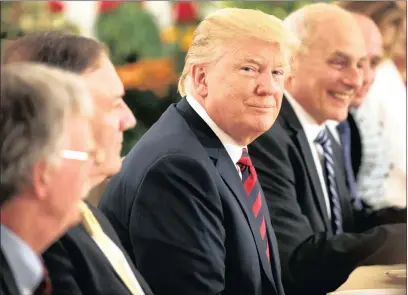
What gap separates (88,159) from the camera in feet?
3.62

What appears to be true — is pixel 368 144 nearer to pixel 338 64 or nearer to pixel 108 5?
pixel 338 64

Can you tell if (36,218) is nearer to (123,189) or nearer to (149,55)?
(123,189)

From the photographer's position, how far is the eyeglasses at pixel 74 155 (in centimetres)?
105

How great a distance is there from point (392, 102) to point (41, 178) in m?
1.23

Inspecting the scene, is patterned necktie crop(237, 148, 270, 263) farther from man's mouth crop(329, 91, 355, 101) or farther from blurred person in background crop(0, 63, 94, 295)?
blurred person in background crop(0, 63, 94, 295)

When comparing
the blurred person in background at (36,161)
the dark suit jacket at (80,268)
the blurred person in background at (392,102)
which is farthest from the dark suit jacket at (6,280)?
the blurred person in background at (392,102)

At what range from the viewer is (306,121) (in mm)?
1901

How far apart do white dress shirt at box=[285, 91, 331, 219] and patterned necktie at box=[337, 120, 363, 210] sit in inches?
3.1

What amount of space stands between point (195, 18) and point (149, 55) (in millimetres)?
120

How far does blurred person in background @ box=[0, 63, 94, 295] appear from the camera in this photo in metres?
1.02

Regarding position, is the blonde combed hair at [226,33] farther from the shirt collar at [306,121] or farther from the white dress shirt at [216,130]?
the shirt collar at [306,121]

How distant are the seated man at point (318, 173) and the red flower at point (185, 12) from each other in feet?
0.78

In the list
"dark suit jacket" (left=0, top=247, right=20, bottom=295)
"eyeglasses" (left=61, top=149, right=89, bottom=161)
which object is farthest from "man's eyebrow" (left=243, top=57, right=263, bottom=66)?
"dark suit jacket" (left=0, top=247, right=20, bottom=295)

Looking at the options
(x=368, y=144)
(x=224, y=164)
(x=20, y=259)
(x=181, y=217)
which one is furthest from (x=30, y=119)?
(x=368, y=144)
